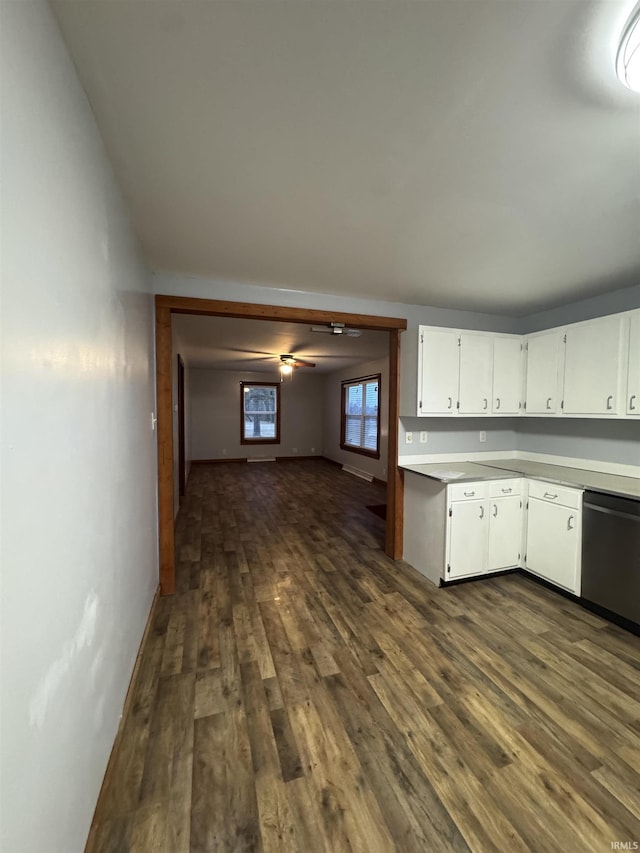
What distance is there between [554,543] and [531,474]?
0.56 metres

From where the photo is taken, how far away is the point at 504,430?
3.74 meters

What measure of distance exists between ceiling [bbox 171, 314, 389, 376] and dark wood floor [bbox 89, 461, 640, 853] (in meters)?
2.56

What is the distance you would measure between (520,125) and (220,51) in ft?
3.30

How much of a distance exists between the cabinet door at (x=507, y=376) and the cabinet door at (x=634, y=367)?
87cm

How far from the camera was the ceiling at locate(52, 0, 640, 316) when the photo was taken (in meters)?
0.88

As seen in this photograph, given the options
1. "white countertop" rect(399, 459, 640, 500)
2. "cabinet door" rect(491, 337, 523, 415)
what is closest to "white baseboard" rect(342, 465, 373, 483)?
"white countertop" rect(399, 459, 640, 500)

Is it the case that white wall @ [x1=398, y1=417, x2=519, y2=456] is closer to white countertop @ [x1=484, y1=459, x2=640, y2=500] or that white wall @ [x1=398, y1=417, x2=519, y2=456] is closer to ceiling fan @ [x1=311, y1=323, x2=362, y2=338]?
white countertop @ [x1=484, y1=459, x2=640, y2=500]

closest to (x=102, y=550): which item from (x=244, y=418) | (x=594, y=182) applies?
(x=594, y=182)

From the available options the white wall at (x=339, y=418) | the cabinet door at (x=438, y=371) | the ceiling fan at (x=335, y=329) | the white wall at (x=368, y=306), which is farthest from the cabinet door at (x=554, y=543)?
the white wall at (x=339, y=418)

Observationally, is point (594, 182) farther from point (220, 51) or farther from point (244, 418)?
point (244, 418)

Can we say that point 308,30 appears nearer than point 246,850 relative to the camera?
Answer: Yes

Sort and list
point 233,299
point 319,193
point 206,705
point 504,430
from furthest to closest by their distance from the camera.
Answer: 1. point 504,430
2. point 233,299
3. point 206,705
4. point 319,193

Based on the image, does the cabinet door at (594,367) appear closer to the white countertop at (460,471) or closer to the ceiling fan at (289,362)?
the white countertop at (460,471)

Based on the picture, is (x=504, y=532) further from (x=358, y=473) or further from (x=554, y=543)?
(x=358, y=473)
